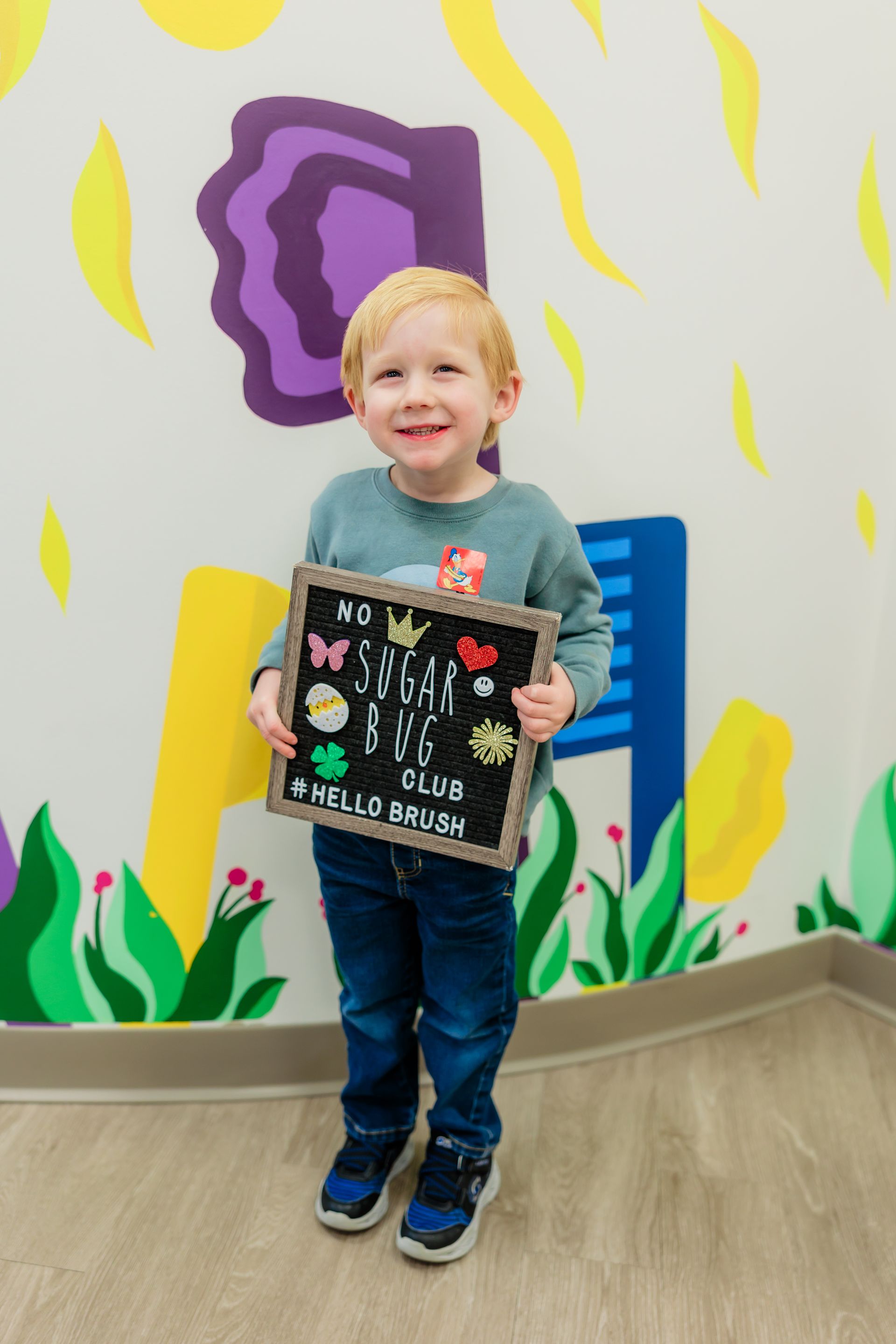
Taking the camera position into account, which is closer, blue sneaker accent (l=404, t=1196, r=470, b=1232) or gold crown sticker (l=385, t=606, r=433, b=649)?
gold crown sticker (l=385, t=606, r=433, b=649)

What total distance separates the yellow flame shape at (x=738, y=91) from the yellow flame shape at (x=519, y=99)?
27 centimetres

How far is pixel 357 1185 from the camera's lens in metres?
1.43

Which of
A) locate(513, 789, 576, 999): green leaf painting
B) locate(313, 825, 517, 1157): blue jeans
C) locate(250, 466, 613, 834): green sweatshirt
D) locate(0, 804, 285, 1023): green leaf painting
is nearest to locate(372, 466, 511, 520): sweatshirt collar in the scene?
locate(250, 466, 613, 834): green sweatshirt

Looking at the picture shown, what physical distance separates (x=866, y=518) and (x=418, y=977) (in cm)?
115

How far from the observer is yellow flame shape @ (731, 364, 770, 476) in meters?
1.58

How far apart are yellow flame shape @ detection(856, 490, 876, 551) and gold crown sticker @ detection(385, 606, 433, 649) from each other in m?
0.98

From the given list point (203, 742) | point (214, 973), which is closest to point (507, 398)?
point (203, 742)

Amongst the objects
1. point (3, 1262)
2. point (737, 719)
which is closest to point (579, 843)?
point (737, 719)

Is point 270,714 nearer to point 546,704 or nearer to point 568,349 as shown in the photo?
point 546,704

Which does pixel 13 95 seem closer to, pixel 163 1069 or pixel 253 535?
pixel 253 535

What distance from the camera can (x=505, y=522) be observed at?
1.24m

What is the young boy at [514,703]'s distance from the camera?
3.84 feet

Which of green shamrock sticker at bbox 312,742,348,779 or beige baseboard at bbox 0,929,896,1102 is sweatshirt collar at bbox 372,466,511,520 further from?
beige baseboard at bbox 0,929,896,1102

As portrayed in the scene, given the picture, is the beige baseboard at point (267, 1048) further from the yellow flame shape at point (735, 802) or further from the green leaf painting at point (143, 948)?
the yellow flame shape at point (735, 802)
